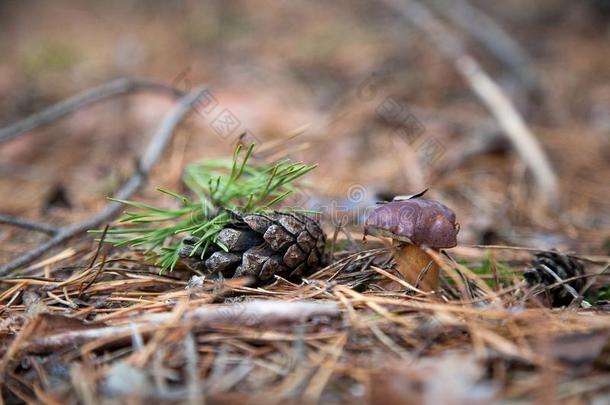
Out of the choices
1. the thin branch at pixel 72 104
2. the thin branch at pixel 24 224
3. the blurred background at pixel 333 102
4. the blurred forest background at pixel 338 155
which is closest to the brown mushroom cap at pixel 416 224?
the blurred forest background at pixel 338 155

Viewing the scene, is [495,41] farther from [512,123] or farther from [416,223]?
[416,223]

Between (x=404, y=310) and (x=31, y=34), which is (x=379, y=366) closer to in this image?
(x=404, y=310)

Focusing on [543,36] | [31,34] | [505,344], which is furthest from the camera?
[31,34]

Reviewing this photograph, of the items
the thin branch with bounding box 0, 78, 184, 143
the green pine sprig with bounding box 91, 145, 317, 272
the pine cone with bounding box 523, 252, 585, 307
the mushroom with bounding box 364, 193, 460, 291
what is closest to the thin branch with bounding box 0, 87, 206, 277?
the thin branch with bounding box 0, 78, 184, 143

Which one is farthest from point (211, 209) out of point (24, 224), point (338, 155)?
point (338, 155)

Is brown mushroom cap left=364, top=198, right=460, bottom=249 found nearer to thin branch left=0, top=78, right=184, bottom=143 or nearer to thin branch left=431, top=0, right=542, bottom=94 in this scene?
thin branch left=0, top=78, right=184, bottom=143

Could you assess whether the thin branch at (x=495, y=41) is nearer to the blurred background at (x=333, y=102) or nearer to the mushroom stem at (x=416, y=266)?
the blurred background at (x=333, y=102)

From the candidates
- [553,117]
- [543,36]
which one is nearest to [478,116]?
[553,117]
